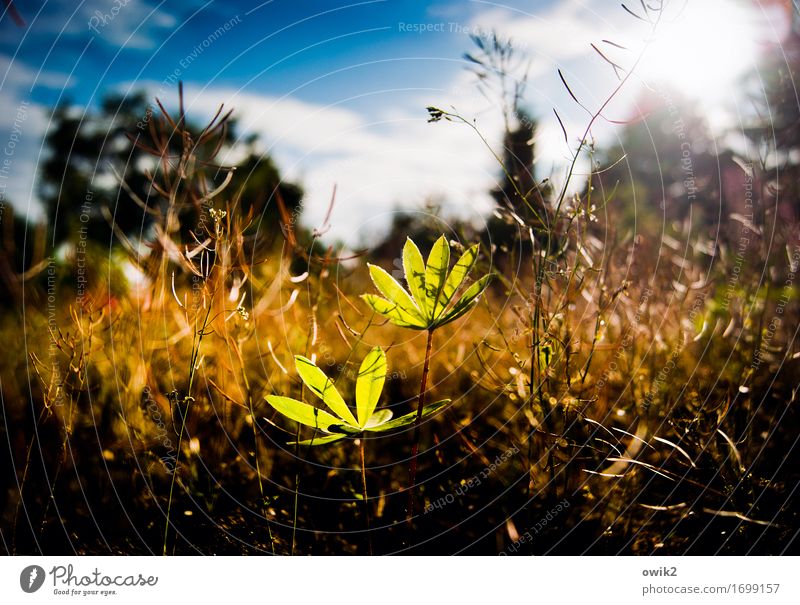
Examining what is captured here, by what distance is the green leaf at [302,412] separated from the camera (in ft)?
2.77

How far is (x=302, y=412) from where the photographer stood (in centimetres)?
88

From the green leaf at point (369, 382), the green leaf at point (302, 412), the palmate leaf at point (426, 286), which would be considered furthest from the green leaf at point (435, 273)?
the green leaf at point (302, 412)

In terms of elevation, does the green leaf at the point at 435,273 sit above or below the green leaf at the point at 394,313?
above

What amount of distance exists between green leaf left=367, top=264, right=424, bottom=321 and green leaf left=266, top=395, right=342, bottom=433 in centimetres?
22

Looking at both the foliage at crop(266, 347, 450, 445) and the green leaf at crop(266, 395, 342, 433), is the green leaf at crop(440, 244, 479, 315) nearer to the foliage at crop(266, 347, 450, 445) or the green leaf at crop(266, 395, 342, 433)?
the foliage at crop(266, 347, 450, 445)

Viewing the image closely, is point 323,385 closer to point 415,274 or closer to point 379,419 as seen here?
point 379,419

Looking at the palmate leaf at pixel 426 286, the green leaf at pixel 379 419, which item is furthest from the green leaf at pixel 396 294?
the green leaf at pixel 379 419

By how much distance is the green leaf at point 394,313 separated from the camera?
878 millimetres

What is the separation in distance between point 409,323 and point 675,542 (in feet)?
2.36

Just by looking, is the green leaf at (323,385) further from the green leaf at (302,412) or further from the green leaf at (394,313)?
the green leaf at (394,313)

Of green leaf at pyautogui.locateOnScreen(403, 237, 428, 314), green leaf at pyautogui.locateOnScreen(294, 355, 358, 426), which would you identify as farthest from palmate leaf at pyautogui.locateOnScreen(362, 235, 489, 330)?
green leaf at pyautogui.locateOnScreen(294, 355, 358, 426)

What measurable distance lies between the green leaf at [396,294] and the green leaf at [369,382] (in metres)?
0.09
